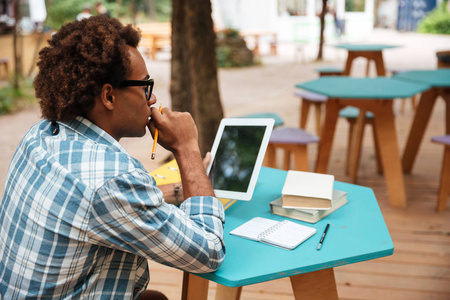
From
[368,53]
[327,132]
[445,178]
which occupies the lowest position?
[445,178]

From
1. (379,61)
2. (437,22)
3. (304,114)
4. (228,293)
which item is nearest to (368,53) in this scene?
(379,61)

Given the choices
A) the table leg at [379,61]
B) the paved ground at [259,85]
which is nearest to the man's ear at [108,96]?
the paved ground at [259,85]

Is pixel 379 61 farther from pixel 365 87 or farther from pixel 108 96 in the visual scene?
pixel 108 96

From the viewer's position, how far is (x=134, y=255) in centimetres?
130

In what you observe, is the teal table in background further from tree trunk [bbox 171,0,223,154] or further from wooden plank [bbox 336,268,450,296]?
tree trunk [bbox 171,0,223,154]

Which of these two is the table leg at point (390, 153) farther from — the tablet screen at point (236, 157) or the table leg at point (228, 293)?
the tablet screen at point (236, 157)

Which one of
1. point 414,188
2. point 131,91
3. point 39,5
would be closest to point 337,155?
point 414,188

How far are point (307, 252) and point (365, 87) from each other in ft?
8.28

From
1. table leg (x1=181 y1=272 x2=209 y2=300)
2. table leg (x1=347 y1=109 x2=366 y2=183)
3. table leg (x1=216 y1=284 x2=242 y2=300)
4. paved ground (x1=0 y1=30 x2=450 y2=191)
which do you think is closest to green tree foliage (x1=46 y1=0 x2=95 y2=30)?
paved ground (x1=0 y1=30 x2=450 y2=191)

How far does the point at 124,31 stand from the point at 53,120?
302mm

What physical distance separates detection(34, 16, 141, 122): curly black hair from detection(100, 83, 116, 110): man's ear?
Answer: 0.04ft

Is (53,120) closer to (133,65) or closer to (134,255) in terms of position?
(133,65)

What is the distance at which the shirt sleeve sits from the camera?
114 cm

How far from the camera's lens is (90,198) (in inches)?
44.4
